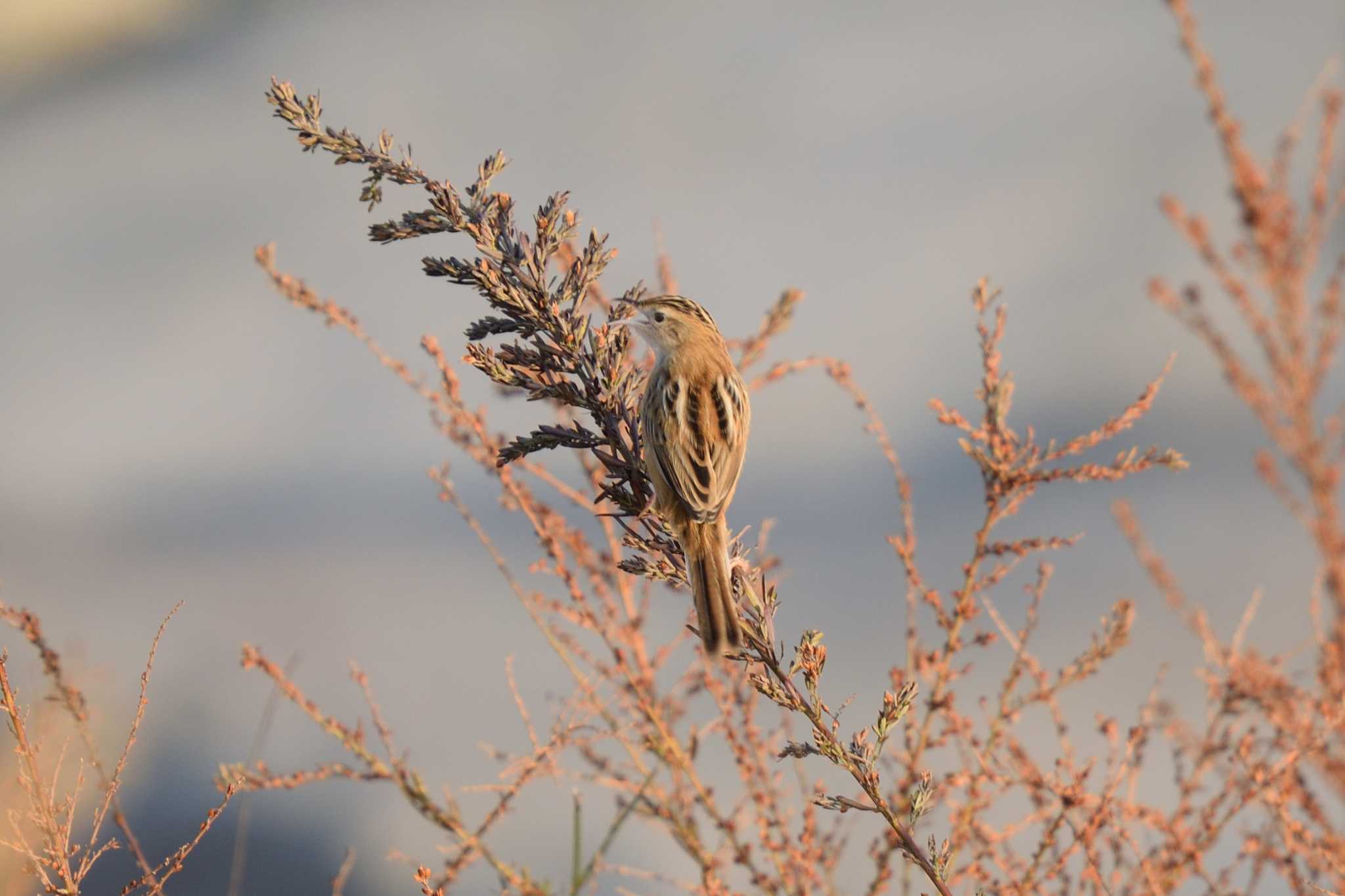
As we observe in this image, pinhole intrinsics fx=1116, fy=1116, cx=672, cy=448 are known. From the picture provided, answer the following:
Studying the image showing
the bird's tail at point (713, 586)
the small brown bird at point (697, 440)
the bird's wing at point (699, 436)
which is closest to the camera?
the bird's tail at point (713, 586)

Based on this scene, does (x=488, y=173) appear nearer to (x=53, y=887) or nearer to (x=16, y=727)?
(x=16, y=727)

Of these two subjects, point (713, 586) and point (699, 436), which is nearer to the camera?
point (713, 586)

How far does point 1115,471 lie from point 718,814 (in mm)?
1675

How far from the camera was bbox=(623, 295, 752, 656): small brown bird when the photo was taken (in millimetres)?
2506

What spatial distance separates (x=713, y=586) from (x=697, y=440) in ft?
2.46

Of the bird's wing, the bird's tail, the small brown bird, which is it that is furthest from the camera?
the bird's wing

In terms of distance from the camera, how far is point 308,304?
4.20 metres

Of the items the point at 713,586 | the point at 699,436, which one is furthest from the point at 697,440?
the point at 713,586

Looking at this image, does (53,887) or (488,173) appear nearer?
(53,887)

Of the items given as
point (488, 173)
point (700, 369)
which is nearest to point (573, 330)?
point (488, 173)

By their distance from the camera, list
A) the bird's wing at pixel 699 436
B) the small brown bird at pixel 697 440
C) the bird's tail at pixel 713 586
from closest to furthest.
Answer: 1. the bird's tail at pixel 713 586
2. the small brown bird at pixel 697 440
3. the bird's wing at pixel 699 436

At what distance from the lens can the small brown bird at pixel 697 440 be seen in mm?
2506

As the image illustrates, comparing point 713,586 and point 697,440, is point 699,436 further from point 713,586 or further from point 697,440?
point 713,586

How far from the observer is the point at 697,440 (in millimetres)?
3184
